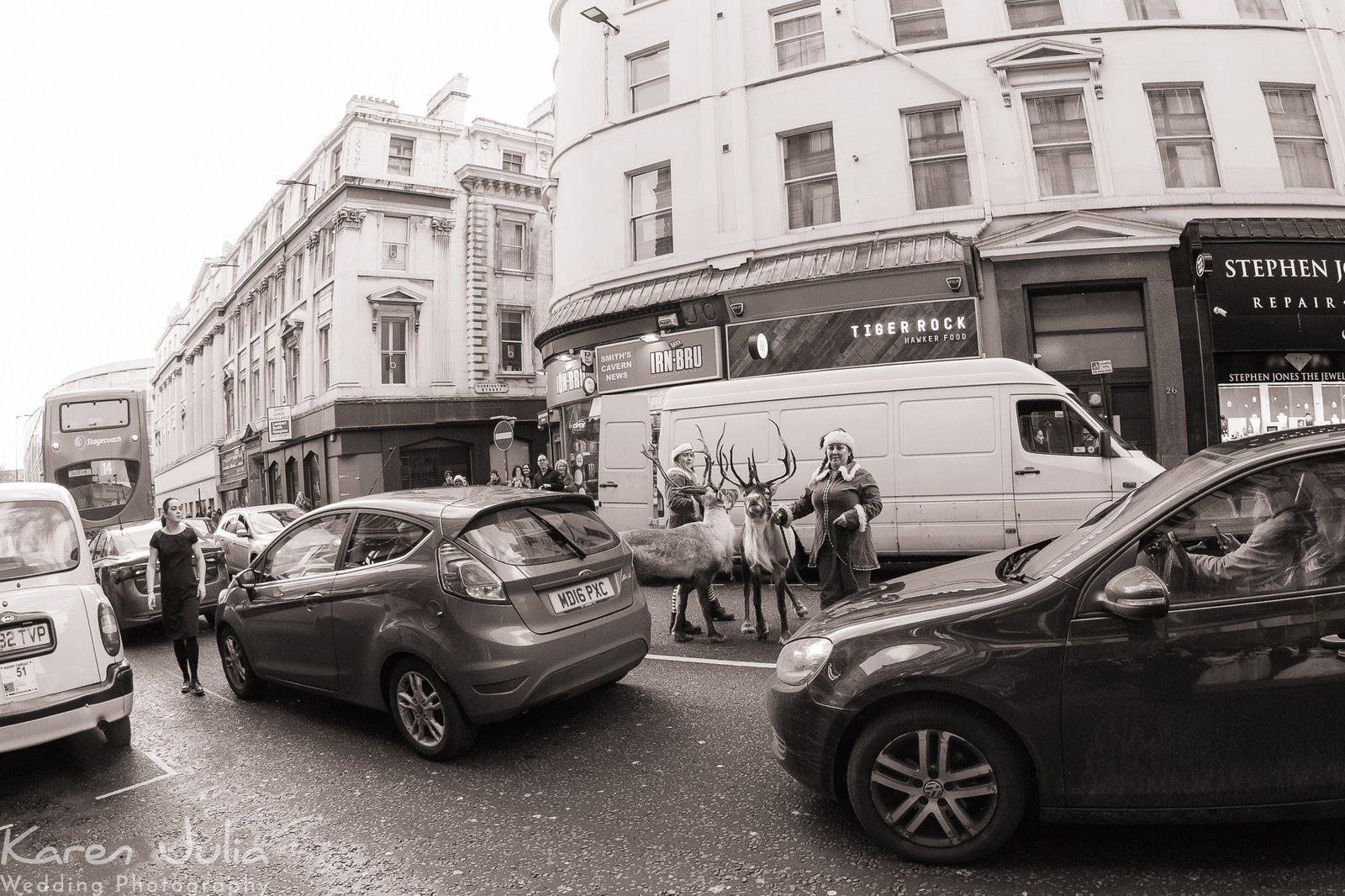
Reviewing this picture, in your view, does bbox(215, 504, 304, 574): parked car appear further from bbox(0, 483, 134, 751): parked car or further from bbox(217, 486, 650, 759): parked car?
bbox(217, 486, 650, 759): parked car

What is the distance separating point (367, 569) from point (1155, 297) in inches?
583

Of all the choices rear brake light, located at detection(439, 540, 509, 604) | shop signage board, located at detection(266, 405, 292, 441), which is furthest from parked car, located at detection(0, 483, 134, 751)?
shop signage board, located at detection(266, 405, 292, 441)

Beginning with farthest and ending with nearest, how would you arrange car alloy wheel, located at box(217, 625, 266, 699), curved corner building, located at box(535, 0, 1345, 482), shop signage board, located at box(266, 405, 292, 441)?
1. shop signage board, located at box(266, 405, 292, 441)
2. curved corner building, located at box(535, 0, 1345, 482)
3. car alloy wheel, located at box(217, 625, 266, 699)

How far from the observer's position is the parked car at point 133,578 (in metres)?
8.66

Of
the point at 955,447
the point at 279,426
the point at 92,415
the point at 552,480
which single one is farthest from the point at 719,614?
the point at 279,426

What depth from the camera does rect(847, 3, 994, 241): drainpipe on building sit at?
1477 cm

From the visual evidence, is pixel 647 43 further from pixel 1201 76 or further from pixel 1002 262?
pixel 1201 76

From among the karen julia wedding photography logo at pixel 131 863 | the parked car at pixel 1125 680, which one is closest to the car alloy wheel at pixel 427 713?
the karen julia wedding photography logo at pixel 131 863

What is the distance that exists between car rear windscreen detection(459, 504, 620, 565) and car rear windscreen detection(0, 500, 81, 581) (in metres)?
2.75

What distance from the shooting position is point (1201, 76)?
14.7 metres

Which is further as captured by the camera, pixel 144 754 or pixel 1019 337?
pixel 1019 337

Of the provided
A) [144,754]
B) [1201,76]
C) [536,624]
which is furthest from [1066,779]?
[1201,76]

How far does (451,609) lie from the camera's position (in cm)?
422

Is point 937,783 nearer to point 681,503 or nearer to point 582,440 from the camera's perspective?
point 681,503
